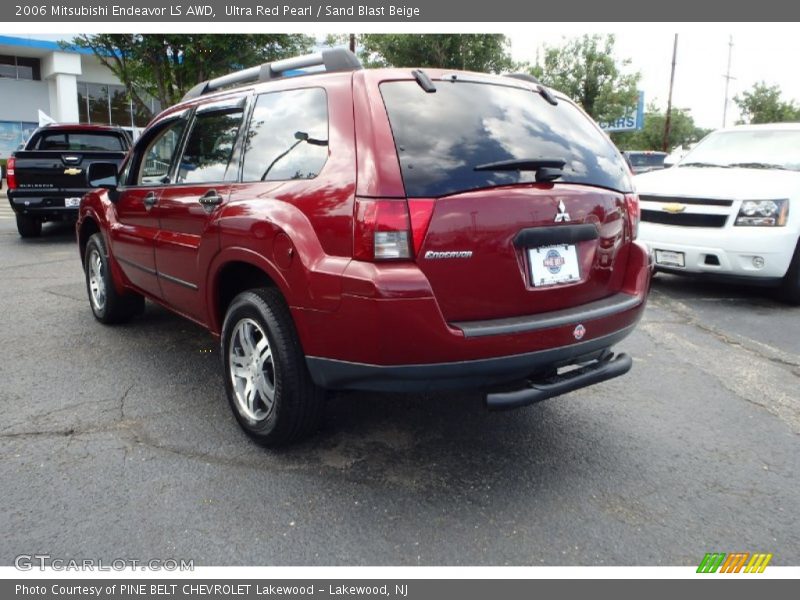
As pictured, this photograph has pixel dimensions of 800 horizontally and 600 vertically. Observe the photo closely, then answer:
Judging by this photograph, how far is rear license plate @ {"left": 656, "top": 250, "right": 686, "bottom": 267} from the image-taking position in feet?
20.8

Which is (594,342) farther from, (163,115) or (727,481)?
(163,115)

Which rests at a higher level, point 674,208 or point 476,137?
point 476,137

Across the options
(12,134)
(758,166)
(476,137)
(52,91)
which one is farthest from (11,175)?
(12,134)

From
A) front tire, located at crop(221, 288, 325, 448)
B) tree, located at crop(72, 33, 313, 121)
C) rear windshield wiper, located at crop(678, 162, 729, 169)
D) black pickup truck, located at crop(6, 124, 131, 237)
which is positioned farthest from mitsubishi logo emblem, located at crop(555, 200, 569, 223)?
tree, located at crop(72, 33, 313, 121)

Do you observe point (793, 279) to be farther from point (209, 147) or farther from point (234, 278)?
point (209, 147)

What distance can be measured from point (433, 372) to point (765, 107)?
4636 cm

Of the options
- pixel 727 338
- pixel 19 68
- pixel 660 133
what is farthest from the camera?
pixel 660 133

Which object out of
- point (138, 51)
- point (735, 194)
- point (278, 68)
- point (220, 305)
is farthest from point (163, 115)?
point (138, 51)

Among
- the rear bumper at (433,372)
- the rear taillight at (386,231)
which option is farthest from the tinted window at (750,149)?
the rear taillight at (386,231)

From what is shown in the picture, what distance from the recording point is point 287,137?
10.0ft

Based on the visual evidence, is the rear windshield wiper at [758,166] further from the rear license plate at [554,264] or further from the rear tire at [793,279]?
the rear license plate at [554,264]

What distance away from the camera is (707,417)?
12.0ft

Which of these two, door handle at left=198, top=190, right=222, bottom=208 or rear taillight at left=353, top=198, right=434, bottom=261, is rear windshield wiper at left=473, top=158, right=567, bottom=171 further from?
door handle at left=198, top=190, right=222, bottom=208

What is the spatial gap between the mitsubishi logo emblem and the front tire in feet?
4.17
